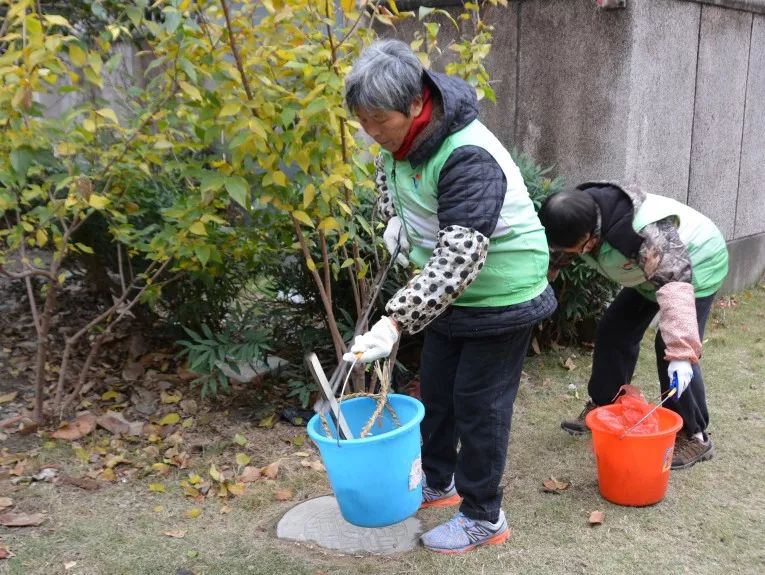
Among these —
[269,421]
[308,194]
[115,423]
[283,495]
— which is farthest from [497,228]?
[115,423]

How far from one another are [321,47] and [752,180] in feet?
15.7

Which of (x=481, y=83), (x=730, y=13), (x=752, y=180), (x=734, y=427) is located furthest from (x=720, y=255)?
(x=752, y=180)

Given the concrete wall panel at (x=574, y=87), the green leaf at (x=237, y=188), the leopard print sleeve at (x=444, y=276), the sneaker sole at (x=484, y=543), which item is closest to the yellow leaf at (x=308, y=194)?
the green leaf at (x=237, y=188)

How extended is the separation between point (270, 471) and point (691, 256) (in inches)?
76.1

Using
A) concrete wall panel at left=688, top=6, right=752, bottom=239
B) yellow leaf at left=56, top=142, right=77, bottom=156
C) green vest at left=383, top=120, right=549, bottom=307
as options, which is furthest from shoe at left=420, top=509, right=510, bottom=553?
concrete wall panel at left=688, top=6, right=752, bottom=239

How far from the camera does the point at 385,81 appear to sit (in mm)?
2109

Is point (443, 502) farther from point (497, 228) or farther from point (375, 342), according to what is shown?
point (497, 228)

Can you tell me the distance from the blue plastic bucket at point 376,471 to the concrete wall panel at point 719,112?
12.7ft

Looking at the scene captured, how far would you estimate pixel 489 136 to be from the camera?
2.33 meters

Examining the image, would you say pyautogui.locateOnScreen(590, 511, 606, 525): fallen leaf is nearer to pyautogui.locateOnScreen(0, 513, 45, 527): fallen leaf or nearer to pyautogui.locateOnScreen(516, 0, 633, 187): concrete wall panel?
pyautogui.locateOnScreen(0, 513, 45, 527): fallen leaf

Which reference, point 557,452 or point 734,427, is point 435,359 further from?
point 734,427

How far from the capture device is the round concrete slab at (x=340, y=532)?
271 cm

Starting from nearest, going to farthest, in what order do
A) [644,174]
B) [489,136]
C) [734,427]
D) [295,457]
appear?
[489,136] → [295,457] → [734,427] → [644,174]

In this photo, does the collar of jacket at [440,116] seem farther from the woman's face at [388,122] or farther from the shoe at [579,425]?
the shoe at [579,425]
